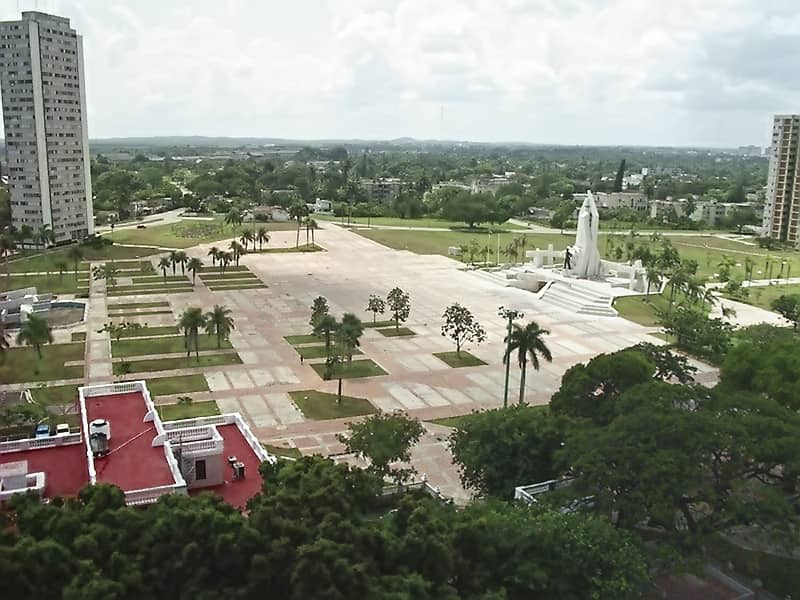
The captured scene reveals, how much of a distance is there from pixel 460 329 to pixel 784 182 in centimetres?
7792

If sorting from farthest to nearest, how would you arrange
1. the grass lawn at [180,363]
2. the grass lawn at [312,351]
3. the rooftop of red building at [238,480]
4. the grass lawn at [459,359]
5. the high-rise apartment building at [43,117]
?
1. the high-rise apartment building at [43,117]
2. the grass lawn at [312,351]
3. the grass lawn at [459,359]
4. the grass lawn at [180,363]
5. the rooftop of red building at [238,480]

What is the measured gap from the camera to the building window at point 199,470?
22797 millimetres

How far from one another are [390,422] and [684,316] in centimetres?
2909

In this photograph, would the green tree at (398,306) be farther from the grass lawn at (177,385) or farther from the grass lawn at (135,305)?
the grass lawn at (135,305)

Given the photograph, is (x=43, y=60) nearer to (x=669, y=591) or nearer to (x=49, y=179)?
(x=49, y=179)

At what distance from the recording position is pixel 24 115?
273 ft

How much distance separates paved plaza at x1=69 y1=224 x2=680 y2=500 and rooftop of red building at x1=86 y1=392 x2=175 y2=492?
755 cm

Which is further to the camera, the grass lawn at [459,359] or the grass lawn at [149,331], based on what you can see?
the grass lawn at [149,331]

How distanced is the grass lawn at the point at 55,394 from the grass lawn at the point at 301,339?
45.2 ft

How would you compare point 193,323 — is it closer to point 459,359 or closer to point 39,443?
point 459,359

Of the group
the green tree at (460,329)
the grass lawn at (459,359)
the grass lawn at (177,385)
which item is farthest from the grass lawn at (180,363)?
the green tree at (460,329)

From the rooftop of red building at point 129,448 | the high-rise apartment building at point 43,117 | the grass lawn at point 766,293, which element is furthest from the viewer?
the high-rise apartment building at point 43,117

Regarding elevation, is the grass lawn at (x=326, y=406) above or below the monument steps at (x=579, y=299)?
below

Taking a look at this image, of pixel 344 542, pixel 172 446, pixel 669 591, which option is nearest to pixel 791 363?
pixel 669 591
